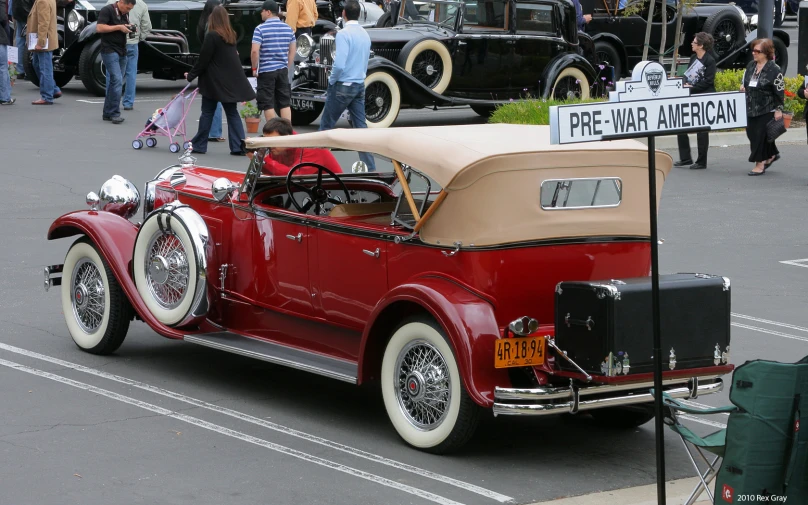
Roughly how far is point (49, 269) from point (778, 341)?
200 inches

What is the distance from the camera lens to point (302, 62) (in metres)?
18.1

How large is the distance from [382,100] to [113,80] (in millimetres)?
3919

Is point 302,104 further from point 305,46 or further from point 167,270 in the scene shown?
point 167,270

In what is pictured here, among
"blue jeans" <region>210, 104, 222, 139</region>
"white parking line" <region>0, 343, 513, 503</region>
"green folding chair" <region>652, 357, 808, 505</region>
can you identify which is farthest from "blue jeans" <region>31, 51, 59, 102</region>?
"green folding chair" <region>652, 357, 808, 505</region>

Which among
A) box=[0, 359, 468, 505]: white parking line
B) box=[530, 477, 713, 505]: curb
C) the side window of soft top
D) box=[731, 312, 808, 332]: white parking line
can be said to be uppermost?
the side window of soft top

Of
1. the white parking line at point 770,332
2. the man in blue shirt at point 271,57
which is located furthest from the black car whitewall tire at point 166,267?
the man in blue shirt at point 271,57

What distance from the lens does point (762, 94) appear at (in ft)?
50.5

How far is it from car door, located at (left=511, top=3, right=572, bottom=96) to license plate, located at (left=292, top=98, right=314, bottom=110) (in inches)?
137

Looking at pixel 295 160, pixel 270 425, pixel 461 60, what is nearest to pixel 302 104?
pixel 461 60

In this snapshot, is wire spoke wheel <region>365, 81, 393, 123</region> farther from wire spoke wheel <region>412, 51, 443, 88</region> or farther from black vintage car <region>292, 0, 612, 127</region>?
wire spoke wheel <region>412, 51, 443, 88</region>

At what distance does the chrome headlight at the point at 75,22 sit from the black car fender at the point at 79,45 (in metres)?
0.53

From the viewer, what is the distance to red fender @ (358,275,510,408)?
5.55 metres

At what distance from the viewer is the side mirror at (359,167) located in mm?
7407

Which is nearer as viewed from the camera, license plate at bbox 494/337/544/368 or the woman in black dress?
license plate at bbox 494/337/544/368
